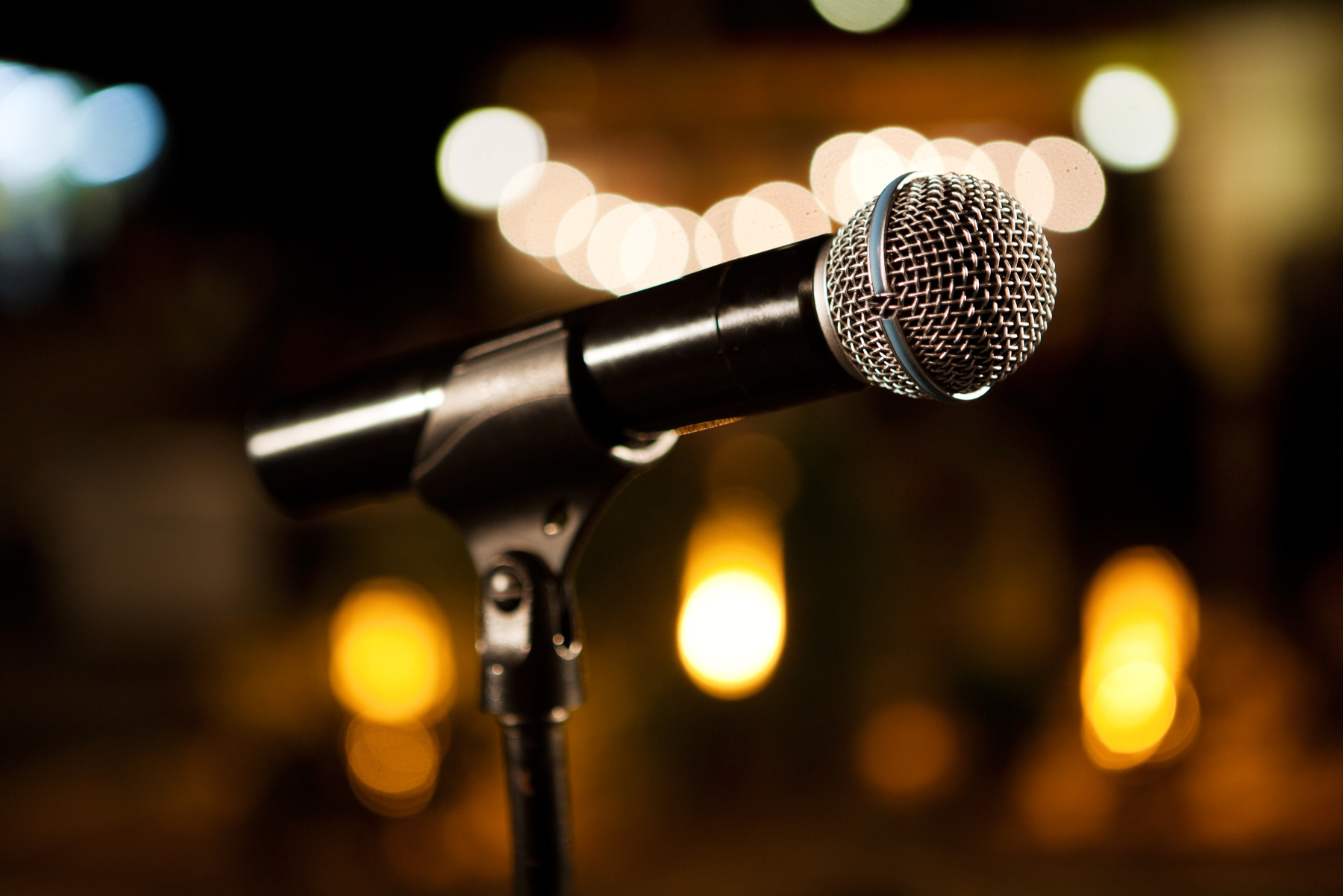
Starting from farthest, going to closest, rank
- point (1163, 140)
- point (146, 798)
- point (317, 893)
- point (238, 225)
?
1. point (1163, 140)
2. point (238, 225)
3. point (146, 798)
4. point (317, 893)

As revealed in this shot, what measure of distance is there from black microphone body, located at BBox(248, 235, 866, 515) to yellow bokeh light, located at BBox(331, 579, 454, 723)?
259 cm

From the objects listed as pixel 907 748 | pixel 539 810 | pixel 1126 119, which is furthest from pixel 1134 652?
pixel 539 810

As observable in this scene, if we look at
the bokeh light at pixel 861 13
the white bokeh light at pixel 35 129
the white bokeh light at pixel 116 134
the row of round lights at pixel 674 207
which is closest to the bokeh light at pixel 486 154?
the row of round lights at pixel 674 207

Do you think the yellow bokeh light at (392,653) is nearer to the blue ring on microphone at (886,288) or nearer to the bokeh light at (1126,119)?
the blue ring on microphone at (886,288)

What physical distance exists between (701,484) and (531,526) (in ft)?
9.29

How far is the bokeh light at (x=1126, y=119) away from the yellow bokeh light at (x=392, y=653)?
4.29 metres

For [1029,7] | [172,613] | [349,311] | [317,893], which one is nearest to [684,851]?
[317,893]

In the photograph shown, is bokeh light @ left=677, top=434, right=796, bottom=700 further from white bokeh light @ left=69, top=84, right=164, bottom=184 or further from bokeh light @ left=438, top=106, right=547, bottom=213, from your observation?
white bokeh light @ left=69, top=84, right=164, bottom=184

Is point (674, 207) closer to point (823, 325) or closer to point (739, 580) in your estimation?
point (739, 580)

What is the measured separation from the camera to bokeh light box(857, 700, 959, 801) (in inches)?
132

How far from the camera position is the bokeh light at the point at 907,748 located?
3354 millimetres

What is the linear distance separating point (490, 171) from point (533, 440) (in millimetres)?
4534

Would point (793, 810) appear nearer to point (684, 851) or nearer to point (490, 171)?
point (684, 851)

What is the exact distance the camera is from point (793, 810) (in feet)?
10.8
